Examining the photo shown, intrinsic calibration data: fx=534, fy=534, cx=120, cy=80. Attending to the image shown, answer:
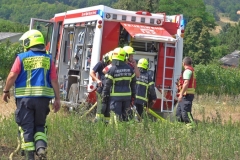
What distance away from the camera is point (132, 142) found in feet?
23.0

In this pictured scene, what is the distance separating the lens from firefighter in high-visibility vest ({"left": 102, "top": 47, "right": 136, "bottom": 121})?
9383mm

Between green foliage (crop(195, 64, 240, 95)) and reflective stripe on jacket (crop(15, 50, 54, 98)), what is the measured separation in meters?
21.9

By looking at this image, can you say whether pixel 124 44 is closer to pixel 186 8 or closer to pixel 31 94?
pixel 31 94

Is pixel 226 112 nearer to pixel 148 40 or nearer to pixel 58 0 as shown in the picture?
pixel 148 40

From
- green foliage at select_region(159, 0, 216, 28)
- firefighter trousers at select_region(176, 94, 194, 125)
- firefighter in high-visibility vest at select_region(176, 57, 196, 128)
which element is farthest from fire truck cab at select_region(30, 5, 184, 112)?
green foliage at select_region(159, 0, 216, 28)

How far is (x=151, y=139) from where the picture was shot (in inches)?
279

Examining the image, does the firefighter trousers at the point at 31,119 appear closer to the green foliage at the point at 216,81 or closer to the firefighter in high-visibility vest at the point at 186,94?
the firefighter in high-visibility vest at the point at 186,94

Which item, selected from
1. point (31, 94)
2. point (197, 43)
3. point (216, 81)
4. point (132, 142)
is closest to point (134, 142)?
point (132, 142)

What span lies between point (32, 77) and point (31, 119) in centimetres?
54

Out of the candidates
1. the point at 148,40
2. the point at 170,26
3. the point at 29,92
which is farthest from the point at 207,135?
the point at 170,26

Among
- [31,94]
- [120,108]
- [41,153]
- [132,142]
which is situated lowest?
[41,153]

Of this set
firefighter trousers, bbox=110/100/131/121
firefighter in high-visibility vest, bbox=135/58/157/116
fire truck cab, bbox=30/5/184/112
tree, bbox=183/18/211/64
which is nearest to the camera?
firefighter trousers, bbox=110/100/131/121

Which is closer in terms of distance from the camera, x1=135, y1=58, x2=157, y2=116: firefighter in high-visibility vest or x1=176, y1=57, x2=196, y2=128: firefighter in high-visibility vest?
x1=176, y1=57, x2=196, y2=128: firefighter in high-visibility vest

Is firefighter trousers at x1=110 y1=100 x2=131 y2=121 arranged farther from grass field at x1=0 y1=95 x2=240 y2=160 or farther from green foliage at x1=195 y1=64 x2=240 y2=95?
green foliage at x1=195 y1=64 x2=240 y2=95
